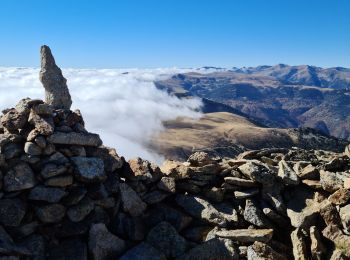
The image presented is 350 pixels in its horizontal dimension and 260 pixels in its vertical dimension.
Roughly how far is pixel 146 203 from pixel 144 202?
0.91ft

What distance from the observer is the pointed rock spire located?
28.6 metres

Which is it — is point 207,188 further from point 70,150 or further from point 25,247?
point 25,247

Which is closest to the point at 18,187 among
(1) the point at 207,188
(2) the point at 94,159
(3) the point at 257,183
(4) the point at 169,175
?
(2) the point at 94,159

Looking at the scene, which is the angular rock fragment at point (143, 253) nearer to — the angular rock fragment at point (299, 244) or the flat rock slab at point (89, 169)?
the flat rock slab at point (89, 169)

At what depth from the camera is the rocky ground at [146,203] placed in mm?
22375

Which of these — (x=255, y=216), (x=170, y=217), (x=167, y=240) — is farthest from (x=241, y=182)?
(x=167, y=240)

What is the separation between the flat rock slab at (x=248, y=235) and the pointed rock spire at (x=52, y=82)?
13.5 meters

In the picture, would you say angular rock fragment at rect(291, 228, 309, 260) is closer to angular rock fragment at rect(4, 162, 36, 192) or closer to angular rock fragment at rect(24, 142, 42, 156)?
angular rock fragment at rect(4, 162, 36, 192)

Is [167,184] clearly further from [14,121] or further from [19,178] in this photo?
[14,121]

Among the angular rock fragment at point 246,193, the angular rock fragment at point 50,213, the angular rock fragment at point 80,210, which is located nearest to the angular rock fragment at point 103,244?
the angular rock fragment at point 80,210

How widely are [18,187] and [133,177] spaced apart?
23.2 feet

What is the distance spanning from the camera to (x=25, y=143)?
23.7 m

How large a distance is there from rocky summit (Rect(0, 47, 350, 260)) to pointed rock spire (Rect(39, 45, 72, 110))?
0.15 m

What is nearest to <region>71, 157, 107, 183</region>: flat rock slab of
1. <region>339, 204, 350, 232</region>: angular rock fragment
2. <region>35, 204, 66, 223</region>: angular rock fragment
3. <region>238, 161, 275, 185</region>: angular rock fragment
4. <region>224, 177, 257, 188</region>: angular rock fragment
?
<region>35, 204, 66, 223</region>: angular rock fragment
